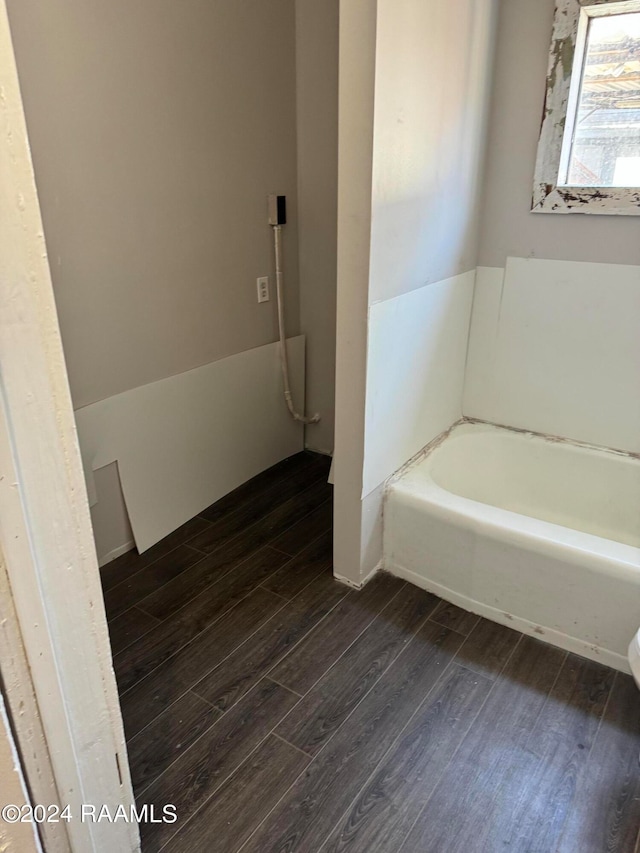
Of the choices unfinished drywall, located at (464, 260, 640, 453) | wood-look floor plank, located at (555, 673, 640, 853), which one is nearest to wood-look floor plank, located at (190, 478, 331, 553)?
unfinished drywall, located at (464, 260, 640, 453)

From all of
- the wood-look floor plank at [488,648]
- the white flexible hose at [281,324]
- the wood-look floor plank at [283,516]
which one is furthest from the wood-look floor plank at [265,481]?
the wood-look floor plank at [488,648]

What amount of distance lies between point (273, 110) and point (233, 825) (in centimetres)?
264

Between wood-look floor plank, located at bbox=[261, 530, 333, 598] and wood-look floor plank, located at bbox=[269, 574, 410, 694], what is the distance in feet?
0.16

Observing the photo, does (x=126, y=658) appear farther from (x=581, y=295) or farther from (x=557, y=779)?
(x=581, y=295)

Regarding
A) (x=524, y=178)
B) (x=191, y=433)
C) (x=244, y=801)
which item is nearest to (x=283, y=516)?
(x=191, y=433)

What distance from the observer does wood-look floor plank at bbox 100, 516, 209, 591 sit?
88.8 inches

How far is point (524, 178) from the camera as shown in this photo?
7.65 ft

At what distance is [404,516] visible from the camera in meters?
2.17

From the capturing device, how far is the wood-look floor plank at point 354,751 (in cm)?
139

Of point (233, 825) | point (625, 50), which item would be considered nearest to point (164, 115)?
point (625, 50)

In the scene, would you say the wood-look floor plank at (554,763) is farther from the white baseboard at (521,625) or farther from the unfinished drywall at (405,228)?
the unfinished drywall at (405,228)

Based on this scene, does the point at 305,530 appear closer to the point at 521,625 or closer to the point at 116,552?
the point at 116,552

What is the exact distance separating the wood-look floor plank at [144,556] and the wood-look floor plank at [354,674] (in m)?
0.90

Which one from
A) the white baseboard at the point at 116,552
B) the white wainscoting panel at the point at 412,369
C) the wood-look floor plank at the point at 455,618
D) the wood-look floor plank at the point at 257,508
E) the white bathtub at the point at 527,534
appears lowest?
the wood-look floor plank at the point at 455,618
